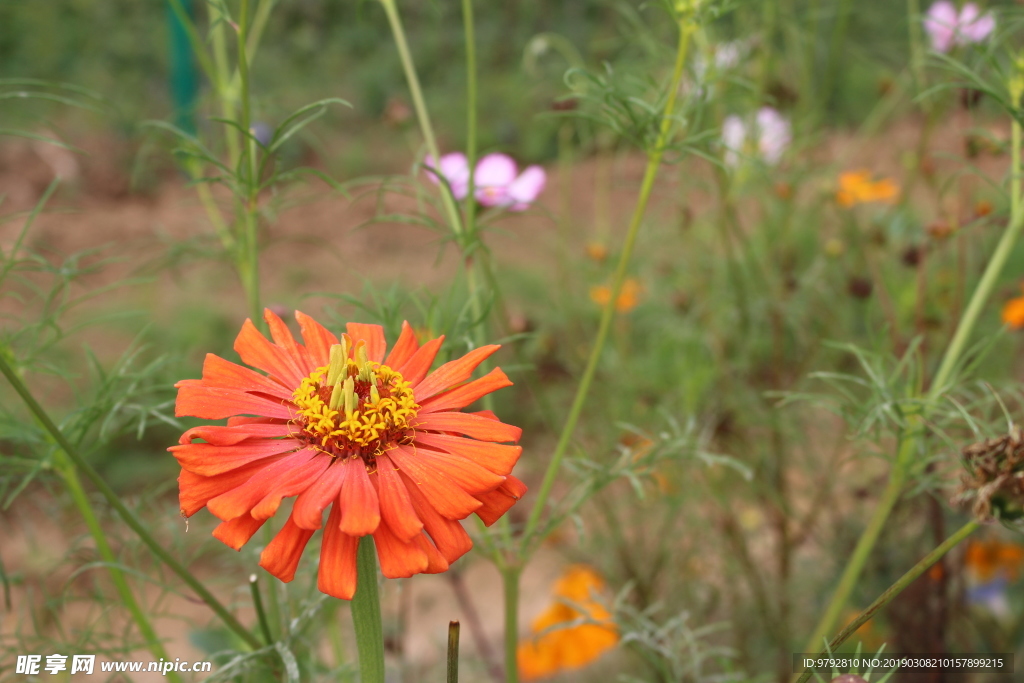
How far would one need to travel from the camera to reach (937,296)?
4.40 feet

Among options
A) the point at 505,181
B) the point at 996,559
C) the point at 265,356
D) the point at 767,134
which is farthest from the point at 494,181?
the point at 996,559

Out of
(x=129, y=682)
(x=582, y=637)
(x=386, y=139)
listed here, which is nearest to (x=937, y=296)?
(x=582, y=637)

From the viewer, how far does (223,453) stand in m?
0.40

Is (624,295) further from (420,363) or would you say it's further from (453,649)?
(453,649)

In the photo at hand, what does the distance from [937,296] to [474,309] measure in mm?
1024

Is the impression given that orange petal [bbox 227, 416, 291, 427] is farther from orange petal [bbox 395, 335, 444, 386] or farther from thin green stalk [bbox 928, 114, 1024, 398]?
thin green stalk [bbox 928, 114, 1024, 398]

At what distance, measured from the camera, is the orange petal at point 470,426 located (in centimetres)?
41

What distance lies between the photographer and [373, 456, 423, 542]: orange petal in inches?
14.5

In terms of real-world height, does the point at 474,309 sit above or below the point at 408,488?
above

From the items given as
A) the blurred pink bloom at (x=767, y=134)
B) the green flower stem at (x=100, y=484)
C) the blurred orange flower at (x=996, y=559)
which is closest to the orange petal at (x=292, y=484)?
the green flower stem at (x=100, y=484)

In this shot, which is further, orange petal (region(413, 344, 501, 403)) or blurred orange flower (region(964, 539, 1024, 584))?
blurred orange flower (region(964, 539, 1024, 584))

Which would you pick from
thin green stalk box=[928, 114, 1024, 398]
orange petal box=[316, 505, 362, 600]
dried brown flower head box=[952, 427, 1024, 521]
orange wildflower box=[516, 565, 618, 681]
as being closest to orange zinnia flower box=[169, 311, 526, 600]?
orange petal box=[316, 505, 362, 600]

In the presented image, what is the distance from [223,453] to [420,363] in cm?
13

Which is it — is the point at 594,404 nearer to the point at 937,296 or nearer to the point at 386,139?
the point at 937,296
